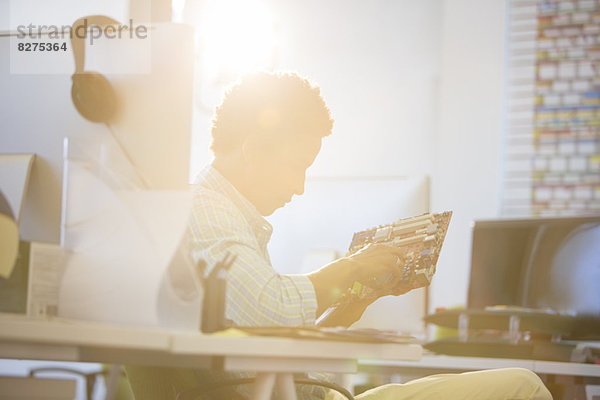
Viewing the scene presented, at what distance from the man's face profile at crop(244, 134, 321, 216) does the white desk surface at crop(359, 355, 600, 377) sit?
593mm

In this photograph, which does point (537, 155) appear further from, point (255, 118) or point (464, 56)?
point (255, 118)

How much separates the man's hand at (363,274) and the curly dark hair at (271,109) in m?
0.30

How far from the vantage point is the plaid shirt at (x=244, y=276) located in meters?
1.10

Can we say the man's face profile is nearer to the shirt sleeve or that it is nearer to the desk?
the shirt sleeve

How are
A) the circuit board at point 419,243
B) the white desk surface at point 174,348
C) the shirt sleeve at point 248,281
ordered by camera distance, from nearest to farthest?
the white desk surface at point 174,348 < the shirt sleeve at point 248,281 < the circuit board at point 419,243

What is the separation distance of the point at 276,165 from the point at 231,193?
0.11 metres

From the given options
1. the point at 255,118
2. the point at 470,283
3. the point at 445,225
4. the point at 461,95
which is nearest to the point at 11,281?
the point at 255,118

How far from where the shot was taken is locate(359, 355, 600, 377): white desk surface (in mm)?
1787

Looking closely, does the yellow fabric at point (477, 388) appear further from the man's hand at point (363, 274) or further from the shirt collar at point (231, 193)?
the shirt collar at point (231, 193)

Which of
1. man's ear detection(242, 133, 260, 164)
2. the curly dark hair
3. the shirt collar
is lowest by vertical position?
the shirt collar

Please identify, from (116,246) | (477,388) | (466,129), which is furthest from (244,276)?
(466,129)

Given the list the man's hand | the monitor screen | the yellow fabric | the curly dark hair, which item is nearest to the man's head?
the curly dark hair

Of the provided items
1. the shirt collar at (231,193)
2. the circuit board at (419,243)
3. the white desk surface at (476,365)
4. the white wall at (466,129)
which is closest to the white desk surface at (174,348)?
the circuit board at (419,243)

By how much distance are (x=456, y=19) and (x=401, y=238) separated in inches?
99.2
